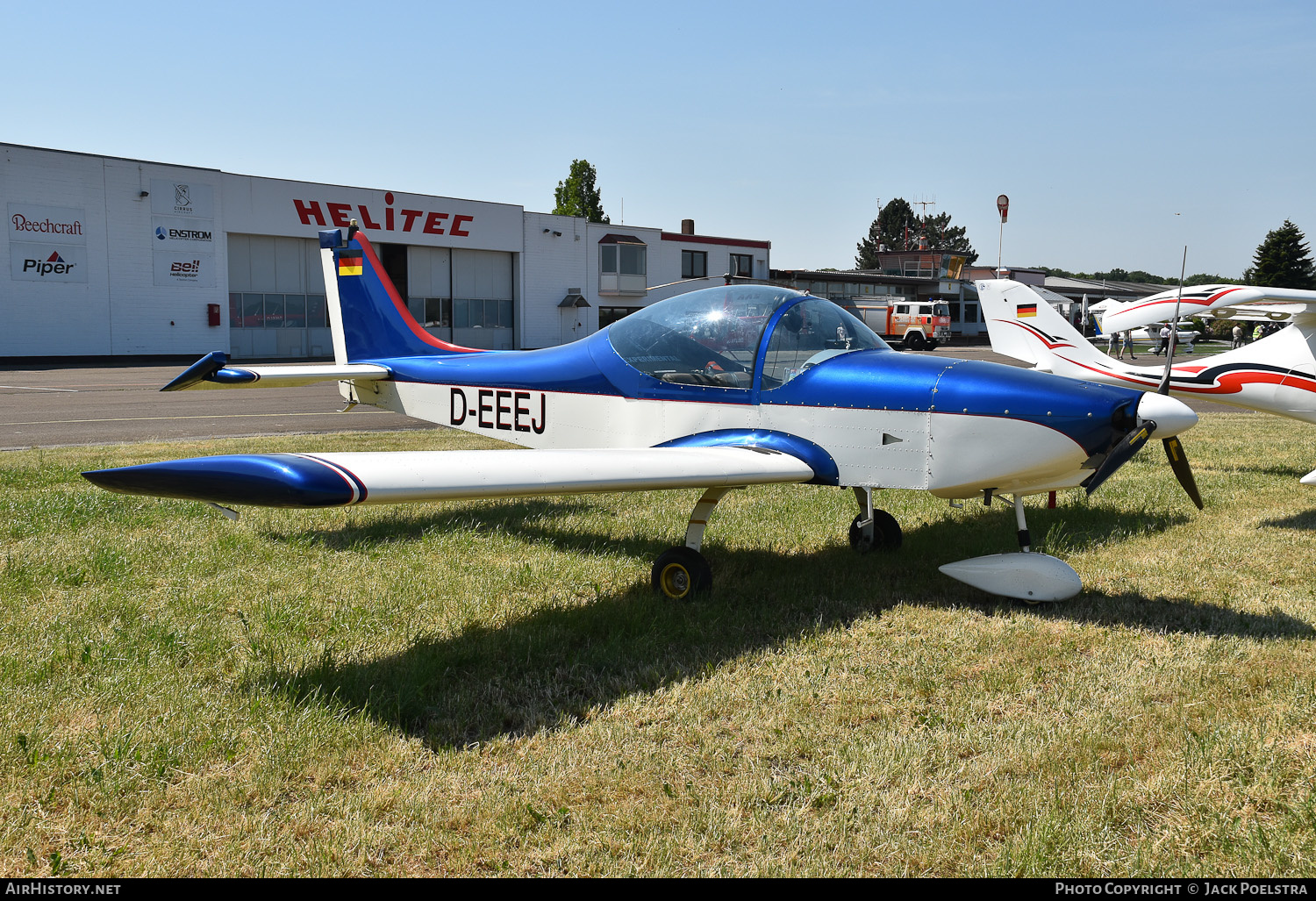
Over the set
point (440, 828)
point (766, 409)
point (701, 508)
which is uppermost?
point (766, 409)

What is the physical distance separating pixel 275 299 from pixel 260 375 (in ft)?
117

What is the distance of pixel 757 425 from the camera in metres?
5.87

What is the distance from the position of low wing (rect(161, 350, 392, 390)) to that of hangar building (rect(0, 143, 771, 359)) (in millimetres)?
→ 32324

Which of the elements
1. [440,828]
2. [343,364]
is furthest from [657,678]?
[343,364]

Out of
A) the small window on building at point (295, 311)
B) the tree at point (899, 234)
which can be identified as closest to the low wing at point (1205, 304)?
the small window on building at point (295, 311)

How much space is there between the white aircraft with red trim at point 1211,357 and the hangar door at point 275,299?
32.9 meters

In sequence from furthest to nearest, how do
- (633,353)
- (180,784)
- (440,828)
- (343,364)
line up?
1. (343,364)
2. (633,353)
3. (180,784)
4. (440,828)

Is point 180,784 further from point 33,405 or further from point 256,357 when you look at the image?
point 256,357

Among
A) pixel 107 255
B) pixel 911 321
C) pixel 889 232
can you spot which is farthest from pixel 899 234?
pixel 107 255

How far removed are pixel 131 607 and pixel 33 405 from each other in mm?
15312

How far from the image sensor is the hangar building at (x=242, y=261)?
33.5 metres

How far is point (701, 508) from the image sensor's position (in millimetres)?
5664

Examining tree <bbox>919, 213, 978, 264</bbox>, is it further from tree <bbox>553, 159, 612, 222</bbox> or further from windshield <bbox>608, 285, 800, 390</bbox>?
windshield <bbox>608, 285, 800, 390</bbox>

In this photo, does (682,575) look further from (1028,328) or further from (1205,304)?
(1028,328)
